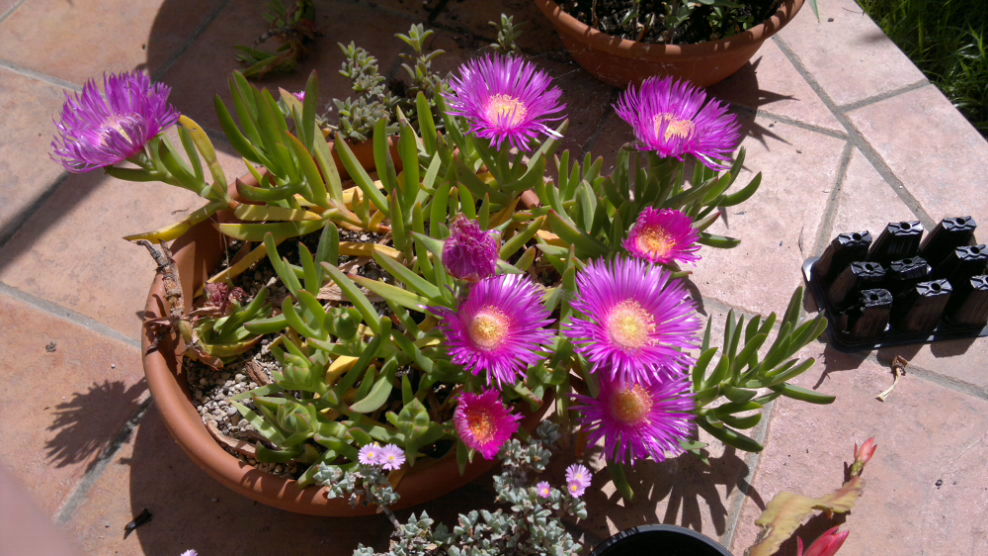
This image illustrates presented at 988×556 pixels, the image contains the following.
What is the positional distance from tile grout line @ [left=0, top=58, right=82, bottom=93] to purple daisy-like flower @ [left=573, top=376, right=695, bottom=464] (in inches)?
54.5

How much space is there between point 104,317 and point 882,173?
1.44 meters

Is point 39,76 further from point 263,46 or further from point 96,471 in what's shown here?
point 96,471

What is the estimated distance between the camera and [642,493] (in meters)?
1.22

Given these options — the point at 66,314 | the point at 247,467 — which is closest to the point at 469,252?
the point at 247,467

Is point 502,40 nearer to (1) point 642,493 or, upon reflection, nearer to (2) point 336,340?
(2) point 336,340

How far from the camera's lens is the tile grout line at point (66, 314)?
1.42 m

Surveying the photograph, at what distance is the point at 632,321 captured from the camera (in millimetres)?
868

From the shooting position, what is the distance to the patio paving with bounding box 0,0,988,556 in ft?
4.01

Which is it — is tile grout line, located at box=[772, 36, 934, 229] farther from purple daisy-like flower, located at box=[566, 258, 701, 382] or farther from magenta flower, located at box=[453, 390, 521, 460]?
magenta flower, located at box=[453, 390, 521, 460]

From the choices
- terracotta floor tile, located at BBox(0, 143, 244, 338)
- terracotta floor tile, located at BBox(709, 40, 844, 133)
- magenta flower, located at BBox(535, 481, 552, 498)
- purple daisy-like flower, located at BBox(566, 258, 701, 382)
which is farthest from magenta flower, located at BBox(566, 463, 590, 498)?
terracotta floor tile, located at BBox(709, 40, 844, 133)

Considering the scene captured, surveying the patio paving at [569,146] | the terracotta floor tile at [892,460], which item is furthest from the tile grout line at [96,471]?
the terracotta floor tile at [892,460]

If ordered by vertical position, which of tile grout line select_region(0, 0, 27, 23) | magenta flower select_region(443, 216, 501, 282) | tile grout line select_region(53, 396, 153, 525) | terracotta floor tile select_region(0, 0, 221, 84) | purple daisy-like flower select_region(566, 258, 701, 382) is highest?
magenta flower select_region(443, 216, 501, 282)

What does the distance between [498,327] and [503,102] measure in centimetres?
29

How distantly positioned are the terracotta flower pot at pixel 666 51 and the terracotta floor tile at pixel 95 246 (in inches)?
27.3
